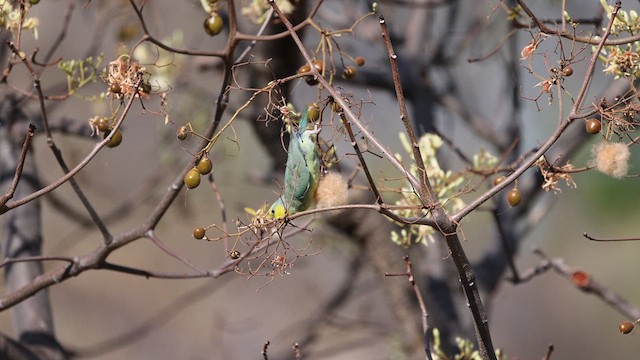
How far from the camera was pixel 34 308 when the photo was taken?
1.38m

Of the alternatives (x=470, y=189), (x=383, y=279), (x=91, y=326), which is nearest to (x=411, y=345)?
(x=383, y=279)

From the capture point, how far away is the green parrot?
0.93 meters

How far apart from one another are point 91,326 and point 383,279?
2.27 meters

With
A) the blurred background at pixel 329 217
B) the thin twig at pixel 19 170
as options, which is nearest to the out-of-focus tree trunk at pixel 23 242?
the blurred background at pixel 329 217

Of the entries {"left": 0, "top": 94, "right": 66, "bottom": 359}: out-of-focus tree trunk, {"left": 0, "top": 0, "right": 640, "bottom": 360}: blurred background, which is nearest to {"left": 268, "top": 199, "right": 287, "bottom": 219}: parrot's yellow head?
{"left": 0, "top": 0, "right": 640, "bottom": 360}: blurred background

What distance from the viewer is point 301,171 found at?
936mm

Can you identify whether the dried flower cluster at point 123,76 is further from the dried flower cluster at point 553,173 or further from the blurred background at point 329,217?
the dried flower cluster at point 553,173

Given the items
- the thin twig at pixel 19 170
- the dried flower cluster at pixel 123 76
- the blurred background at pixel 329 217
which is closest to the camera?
the thin twig at pixel 19 170

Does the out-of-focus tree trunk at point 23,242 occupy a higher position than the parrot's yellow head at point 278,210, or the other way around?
the out-of-focus tree trunk at point 23,242

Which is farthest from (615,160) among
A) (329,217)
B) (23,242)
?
(329,217)

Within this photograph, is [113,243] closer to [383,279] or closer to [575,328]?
[383,279]

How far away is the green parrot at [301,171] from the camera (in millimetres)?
933

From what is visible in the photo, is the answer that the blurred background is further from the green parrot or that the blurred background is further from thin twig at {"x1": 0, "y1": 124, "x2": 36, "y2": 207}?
thin twig at {"x1": 0, "y1": 124, "x2": 36, "y2": 207}

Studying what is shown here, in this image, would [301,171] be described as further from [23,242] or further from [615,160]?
[23,242]
